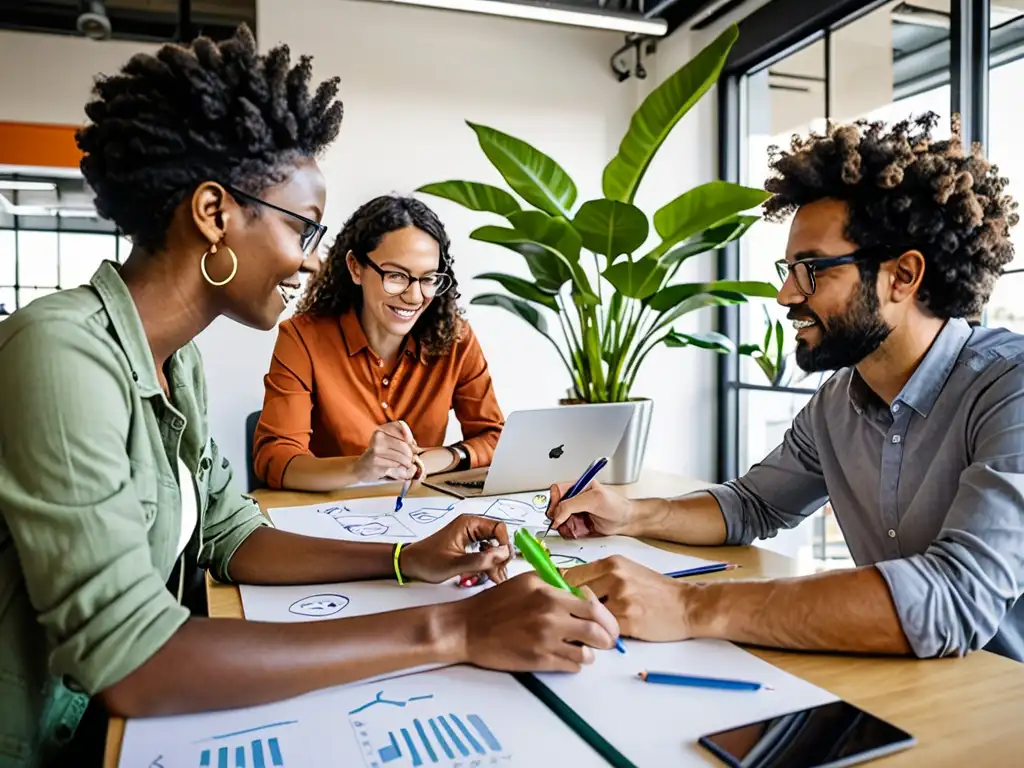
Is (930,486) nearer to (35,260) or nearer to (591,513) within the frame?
(591,513)

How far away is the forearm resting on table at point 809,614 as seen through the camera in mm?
855

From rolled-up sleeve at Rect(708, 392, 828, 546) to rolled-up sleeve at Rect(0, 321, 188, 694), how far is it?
97cm

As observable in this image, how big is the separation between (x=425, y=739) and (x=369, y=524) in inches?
31.6

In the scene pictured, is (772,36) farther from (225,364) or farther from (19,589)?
(19,589)

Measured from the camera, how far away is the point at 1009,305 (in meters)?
2.38

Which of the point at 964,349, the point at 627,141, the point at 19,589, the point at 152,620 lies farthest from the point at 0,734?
the point at 627,141

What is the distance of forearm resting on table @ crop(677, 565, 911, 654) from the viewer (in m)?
0.85

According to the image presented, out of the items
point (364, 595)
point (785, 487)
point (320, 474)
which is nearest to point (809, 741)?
point (364, 595)

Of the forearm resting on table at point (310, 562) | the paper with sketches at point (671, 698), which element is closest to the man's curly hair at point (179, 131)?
the forearm resting on table at point (310, 562)

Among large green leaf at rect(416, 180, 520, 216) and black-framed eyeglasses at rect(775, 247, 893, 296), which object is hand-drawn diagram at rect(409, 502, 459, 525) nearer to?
black-framed eyeglasses at rect(775, 247, 893, 296)

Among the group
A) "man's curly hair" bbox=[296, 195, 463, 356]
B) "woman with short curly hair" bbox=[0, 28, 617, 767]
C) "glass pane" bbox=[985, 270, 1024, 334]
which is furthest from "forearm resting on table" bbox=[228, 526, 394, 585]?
"glass pane" bbox=[985, 270, 1024, 334]

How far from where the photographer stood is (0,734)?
31.4 inches

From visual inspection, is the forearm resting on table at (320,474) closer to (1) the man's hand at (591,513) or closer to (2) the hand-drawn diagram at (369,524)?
(2) the hand-drawn diagram at (369,524)

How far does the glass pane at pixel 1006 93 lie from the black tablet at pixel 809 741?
2.09 meters
